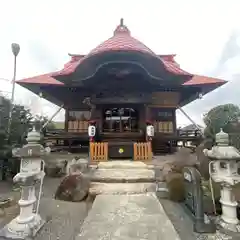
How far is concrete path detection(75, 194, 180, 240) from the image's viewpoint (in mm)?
3506

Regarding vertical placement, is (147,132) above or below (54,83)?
below

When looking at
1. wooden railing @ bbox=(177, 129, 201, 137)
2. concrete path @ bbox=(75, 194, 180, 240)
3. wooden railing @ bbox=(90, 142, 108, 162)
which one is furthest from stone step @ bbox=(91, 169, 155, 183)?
wooden railing @ bbox=(177, 129, 201, 137)

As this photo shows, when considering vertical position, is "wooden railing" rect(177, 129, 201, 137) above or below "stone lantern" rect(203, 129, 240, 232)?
above

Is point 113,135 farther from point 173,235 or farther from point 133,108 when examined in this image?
point 173,235

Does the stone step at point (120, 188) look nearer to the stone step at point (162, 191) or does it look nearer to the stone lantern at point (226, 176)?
the stone step at point (162, 191)

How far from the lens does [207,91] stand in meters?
13.4

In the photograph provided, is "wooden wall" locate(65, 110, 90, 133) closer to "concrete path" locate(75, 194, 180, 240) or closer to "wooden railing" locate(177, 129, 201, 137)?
"wooden railing" locate(177, 129, 201, 137)

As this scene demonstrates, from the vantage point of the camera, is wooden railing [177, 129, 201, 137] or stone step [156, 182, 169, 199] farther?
wooden railing [177, 129, 201, 137]

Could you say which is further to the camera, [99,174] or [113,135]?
Answer: [113,135]

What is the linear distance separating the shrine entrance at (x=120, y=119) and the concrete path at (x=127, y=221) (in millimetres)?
6248

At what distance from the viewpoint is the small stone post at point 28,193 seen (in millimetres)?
3770

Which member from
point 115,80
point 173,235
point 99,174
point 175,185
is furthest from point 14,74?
point 173,235

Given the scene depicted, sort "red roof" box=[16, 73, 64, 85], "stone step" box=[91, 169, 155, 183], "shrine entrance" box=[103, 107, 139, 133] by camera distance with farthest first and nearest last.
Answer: "red roof" box=[16, 73, 64, 85] < "shrine entrance" box=[103, 107, 139, 133] < "stone step" box=[91, 169, 155, 183]

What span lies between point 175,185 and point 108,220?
2150 millimetres
